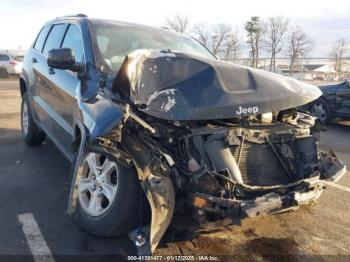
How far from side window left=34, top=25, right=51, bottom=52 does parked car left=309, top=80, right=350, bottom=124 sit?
6.66 meters

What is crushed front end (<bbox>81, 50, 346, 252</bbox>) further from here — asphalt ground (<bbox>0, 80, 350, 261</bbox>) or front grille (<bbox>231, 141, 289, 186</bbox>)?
asphalt ground (<bbox>0, 80, 350, 261</bbox>)

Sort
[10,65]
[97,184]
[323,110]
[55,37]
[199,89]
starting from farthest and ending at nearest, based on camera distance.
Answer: [10,65], [323,110], [55,37], [97,184], [199,89]

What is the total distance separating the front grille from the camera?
12.3ft

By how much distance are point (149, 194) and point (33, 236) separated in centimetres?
127

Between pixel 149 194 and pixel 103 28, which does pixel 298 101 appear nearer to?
pixel 149 194

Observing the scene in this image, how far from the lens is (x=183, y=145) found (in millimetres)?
3619

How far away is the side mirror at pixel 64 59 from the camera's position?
435cm

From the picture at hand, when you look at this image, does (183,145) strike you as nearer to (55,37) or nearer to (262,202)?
(262,202)

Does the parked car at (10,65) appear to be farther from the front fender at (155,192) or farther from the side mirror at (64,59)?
the front fender at (155,192)

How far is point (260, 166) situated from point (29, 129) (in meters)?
4.29

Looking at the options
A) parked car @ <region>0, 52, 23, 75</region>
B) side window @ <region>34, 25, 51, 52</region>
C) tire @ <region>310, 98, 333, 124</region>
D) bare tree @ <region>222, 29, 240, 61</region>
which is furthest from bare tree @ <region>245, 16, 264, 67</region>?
side window @ <region>34, 25, 51, 52</region>

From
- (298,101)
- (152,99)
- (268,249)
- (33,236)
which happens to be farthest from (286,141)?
(33,236)

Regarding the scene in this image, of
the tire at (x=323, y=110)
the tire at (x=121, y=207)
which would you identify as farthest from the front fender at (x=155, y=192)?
the tire at (x=323, y=110)

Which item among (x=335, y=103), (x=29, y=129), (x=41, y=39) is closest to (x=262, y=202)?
(x=29, y=129)
